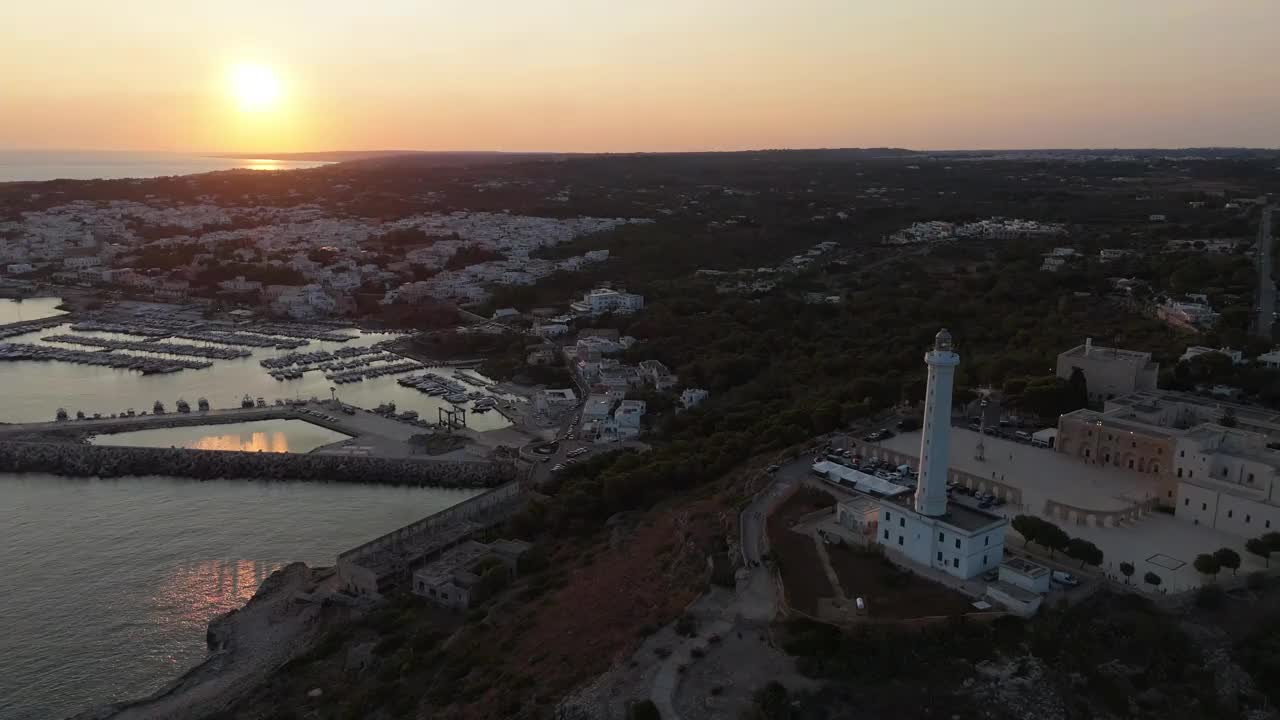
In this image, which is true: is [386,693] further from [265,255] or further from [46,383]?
[265,255]

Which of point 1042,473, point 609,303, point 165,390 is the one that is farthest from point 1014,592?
point 609,303

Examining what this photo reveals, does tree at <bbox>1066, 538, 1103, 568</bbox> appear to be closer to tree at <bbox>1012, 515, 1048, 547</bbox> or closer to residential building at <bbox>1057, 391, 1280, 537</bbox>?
tree at <bbox>1012, 515, 1048, 547</bbox>

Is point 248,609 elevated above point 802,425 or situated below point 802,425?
below

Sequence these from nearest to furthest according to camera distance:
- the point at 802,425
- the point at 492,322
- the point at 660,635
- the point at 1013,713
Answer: the point at 1013,713 → the point at 660,635 → the point at 802,425 → the point at 492,322

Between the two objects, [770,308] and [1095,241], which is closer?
[770,308]

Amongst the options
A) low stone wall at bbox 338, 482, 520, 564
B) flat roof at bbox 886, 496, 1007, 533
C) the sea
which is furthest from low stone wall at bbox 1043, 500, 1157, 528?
the sea

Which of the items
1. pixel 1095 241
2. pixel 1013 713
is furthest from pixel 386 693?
pixel 1095 241
